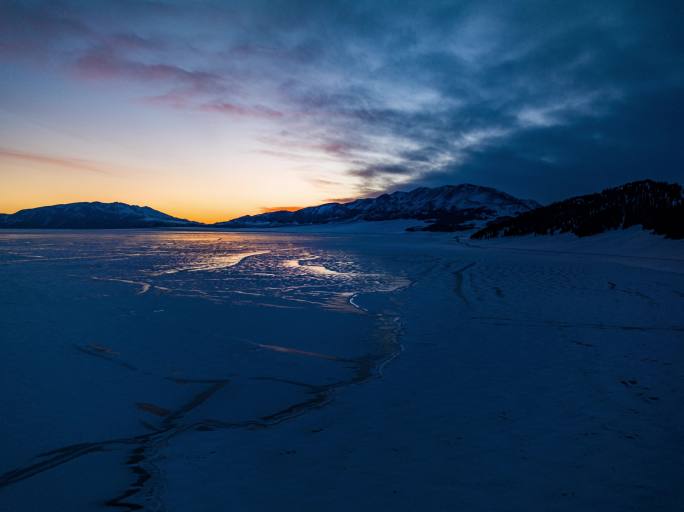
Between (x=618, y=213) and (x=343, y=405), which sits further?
(x=618, y=213)

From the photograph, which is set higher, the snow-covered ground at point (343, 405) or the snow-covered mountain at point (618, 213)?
the snow-covered mountain at point (618, 213)

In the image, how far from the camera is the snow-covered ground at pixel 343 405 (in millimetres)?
2852

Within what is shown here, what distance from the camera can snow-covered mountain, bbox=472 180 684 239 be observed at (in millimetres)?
22264

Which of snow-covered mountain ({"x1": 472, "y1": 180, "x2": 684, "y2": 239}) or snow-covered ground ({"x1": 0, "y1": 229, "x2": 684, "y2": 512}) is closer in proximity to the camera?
snow-covered ground ({"x1": 0, "y1": 229, "x2": 684, "y2": 512})

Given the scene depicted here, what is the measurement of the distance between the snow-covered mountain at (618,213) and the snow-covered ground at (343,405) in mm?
16538

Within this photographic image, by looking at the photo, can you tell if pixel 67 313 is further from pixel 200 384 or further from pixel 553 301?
pixel 553 301

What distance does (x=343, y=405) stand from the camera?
429cm

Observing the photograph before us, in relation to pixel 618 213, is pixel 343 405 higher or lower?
lower

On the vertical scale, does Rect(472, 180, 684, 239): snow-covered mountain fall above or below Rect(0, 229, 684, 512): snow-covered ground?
above

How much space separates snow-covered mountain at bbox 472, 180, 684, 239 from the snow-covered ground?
54.3ft

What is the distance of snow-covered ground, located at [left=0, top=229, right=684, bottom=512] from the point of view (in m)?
2.85

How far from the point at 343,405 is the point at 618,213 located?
3263 centimetres

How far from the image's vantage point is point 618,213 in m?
29.0

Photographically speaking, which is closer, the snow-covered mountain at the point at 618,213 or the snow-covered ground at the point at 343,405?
the snow-covered ground at the point at 343,405
